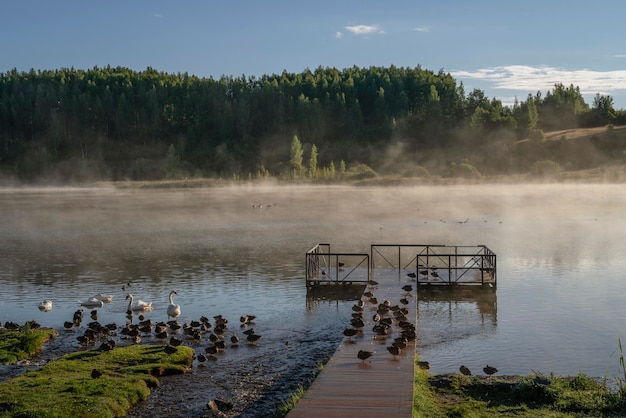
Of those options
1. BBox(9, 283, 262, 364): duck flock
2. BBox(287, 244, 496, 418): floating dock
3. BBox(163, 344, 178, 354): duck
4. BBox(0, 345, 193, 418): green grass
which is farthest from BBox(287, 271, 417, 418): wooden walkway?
BBox(163, 344, 178, 354): duck

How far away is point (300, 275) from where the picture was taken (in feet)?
178

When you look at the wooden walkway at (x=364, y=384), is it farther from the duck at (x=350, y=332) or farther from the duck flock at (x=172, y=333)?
the duck flock at (x=172, y=333)

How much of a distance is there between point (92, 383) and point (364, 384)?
32.1ft

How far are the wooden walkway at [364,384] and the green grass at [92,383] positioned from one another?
21.6ft

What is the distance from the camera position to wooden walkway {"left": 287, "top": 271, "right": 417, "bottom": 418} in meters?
21.2

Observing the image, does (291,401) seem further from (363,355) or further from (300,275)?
(300,275)

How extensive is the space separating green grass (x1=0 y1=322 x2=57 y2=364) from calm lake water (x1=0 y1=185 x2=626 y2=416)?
103 cm

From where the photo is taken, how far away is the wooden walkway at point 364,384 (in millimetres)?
21167

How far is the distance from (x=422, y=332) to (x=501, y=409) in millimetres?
13061

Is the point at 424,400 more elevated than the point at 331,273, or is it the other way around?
the point at 424,400

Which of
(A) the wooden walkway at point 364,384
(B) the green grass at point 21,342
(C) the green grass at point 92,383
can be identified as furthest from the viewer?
(B) the green grass at point 21,342

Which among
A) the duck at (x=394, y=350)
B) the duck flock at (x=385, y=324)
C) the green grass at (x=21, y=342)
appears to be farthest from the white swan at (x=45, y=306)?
the duck at (x=394, y=350)

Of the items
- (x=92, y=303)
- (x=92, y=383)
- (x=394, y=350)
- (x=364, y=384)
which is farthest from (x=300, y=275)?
(x=364, y=384)

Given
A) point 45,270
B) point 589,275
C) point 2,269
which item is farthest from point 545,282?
point 2,269
